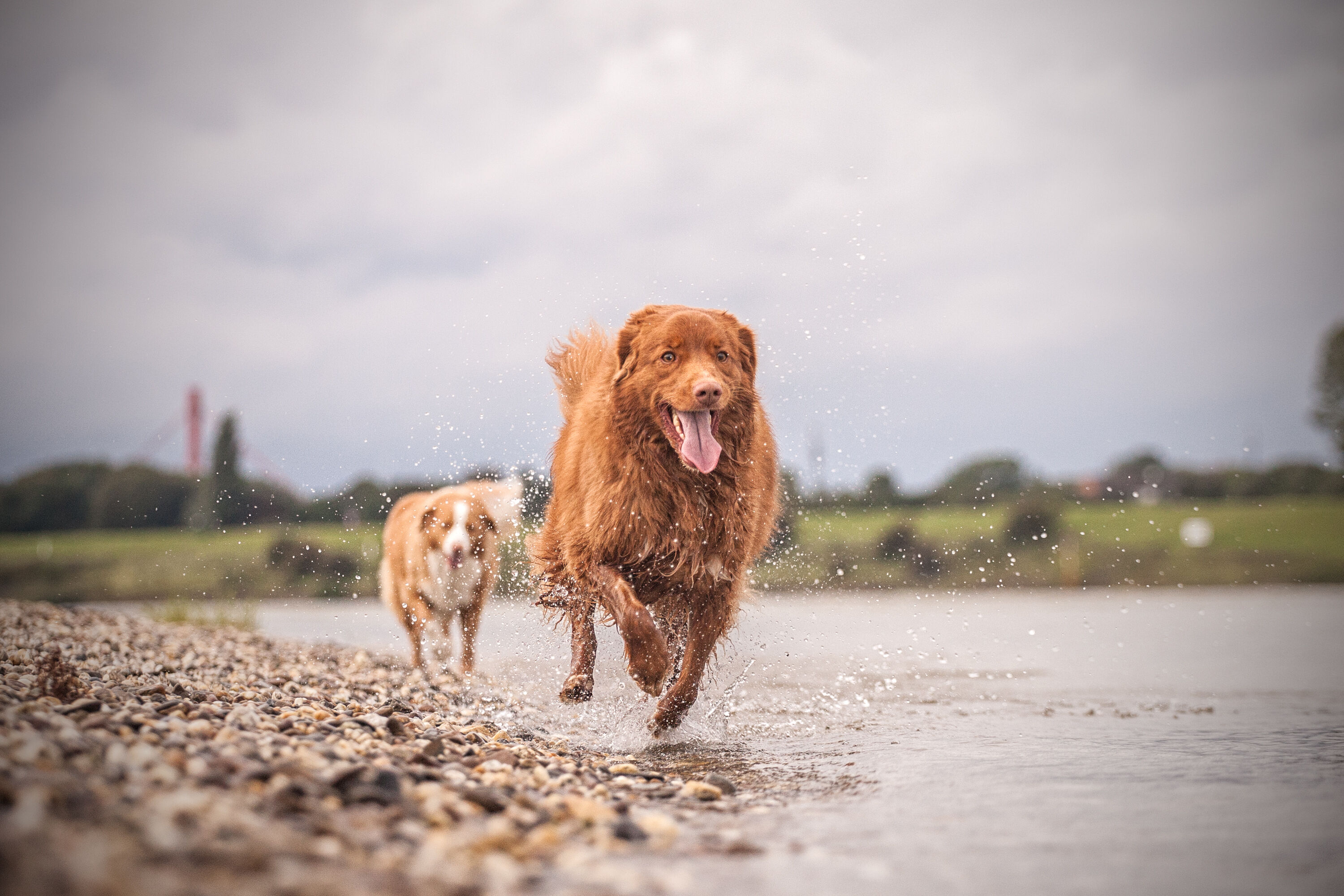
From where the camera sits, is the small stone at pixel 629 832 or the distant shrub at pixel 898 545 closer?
the small stone at pixel 629 832

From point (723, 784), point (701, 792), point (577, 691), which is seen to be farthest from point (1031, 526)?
point (701, 792)

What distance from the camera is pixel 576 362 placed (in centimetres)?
667

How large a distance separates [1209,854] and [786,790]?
1.64 metres

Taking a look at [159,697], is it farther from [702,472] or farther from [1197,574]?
[1197,574]

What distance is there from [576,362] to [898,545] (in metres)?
25.5

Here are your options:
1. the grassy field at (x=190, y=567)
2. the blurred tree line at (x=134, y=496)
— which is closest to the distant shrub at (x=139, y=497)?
the blurred tree line at (x=134, y=496)

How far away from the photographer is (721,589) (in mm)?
5273

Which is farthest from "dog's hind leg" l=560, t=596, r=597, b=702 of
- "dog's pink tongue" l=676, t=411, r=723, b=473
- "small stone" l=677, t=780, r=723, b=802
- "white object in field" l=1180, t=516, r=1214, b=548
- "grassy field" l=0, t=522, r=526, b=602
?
"white object in field" l=1180, t=516, r=1214, b=548

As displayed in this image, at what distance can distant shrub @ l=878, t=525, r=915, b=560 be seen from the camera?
99.5 feet

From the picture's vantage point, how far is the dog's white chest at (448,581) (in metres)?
8.77

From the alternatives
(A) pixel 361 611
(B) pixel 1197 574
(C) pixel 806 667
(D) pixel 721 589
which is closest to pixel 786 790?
(D) pixel 721 589

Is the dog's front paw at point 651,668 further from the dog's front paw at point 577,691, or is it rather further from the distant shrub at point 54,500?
the distant shrub at point 54,500

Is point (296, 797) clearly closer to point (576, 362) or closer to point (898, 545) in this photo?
point (576, 362)

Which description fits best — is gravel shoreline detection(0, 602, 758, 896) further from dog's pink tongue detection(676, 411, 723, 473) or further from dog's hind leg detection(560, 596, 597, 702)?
dog's pink tongue detection(676, 411, 723, 473)
